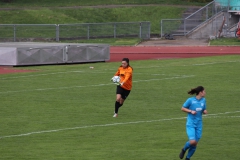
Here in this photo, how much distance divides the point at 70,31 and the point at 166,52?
10637 mm

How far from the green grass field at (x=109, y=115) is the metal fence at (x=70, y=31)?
15990mm

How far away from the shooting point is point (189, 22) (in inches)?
2117

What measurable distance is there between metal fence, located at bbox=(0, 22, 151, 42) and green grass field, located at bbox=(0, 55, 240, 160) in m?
16.0

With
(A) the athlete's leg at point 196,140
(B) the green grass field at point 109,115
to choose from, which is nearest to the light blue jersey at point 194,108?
(A) the athlete's leg at point 196,140

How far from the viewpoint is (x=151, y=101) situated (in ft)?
79.1

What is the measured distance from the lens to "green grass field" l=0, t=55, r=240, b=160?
1622cm

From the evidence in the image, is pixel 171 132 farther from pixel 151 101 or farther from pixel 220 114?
pixel 151 101

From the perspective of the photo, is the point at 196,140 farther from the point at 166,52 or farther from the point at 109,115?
the point at 166,52

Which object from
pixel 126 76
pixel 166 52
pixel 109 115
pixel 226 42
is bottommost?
pixel 109 115

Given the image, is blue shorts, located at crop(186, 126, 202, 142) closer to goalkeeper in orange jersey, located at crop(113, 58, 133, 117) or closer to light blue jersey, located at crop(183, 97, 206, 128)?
light blue jersey, located at crop(183, 97, 206, 128)

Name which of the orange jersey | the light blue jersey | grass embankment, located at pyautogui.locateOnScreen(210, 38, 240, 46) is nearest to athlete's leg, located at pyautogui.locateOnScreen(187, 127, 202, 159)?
the light blue jersey

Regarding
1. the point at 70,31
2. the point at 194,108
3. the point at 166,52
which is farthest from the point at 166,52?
the point at 194,108

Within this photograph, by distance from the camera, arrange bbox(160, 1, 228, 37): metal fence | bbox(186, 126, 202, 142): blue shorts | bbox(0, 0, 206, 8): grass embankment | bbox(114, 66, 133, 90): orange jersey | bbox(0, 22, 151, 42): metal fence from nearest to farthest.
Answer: bbox(186, 126, 202, 142): blue shorts
bbox(114, 66, 133, 90): orange jersey
bbox(0, 22, 151, 42): metal fence
bbox(160, 1, 228, 37): metal fence
bbox(0, 0, 206, 8): grass embankment

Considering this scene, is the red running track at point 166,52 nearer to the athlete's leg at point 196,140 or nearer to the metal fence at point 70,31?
the metal fence at point 70,31
